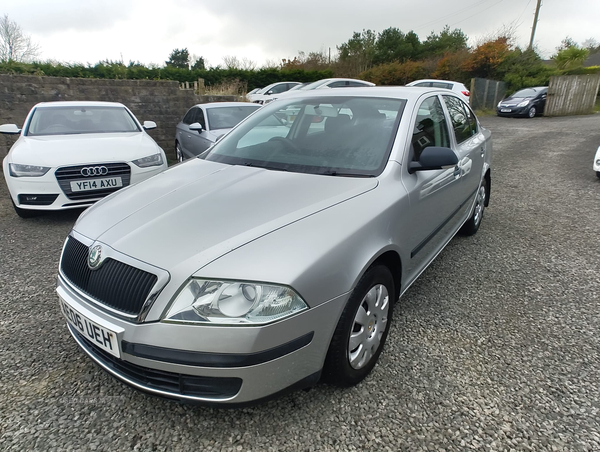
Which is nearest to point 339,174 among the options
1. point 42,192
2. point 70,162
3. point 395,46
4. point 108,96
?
point 70,162

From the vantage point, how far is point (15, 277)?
132 inches

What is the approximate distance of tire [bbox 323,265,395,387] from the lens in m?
1.84

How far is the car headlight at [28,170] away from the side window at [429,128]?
405 centimetres

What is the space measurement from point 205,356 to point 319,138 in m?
1.70

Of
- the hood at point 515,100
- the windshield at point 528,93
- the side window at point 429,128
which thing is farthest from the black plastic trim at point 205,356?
the windshield at point 528,93

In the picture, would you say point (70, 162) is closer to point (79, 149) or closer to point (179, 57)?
point (79, 149)

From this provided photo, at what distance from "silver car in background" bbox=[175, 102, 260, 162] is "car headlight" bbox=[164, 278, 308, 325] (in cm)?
557

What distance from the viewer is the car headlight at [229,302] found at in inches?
61.3

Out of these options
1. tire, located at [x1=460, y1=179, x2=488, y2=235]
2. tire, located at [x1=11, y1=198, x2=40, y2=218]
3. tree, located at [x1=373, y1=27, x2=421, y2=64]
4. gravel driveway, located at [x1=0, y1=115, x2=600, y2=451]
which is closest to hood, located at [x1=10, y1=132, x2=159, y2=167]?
tire, located at [x1=11, y1=198, x2=40, y2=218]

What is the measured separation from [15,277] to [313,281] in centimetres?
305

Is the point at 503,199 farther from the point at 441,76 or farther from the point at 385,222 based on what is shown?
the point at 441,76

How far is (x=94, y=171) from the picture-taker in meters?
4.53

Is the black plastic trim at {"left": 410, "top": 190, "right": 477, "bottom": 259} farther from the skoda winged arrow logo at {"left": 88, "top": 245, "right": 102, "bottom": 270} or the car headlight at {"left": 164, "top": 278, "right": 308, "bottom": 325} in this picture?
the skoda winged arrow logo at {"left": 88, "top": 245, "right": 102, "bottom": 270}

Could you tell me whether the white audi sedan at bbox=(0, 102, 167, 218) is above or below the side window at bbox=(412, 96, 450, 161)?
below
